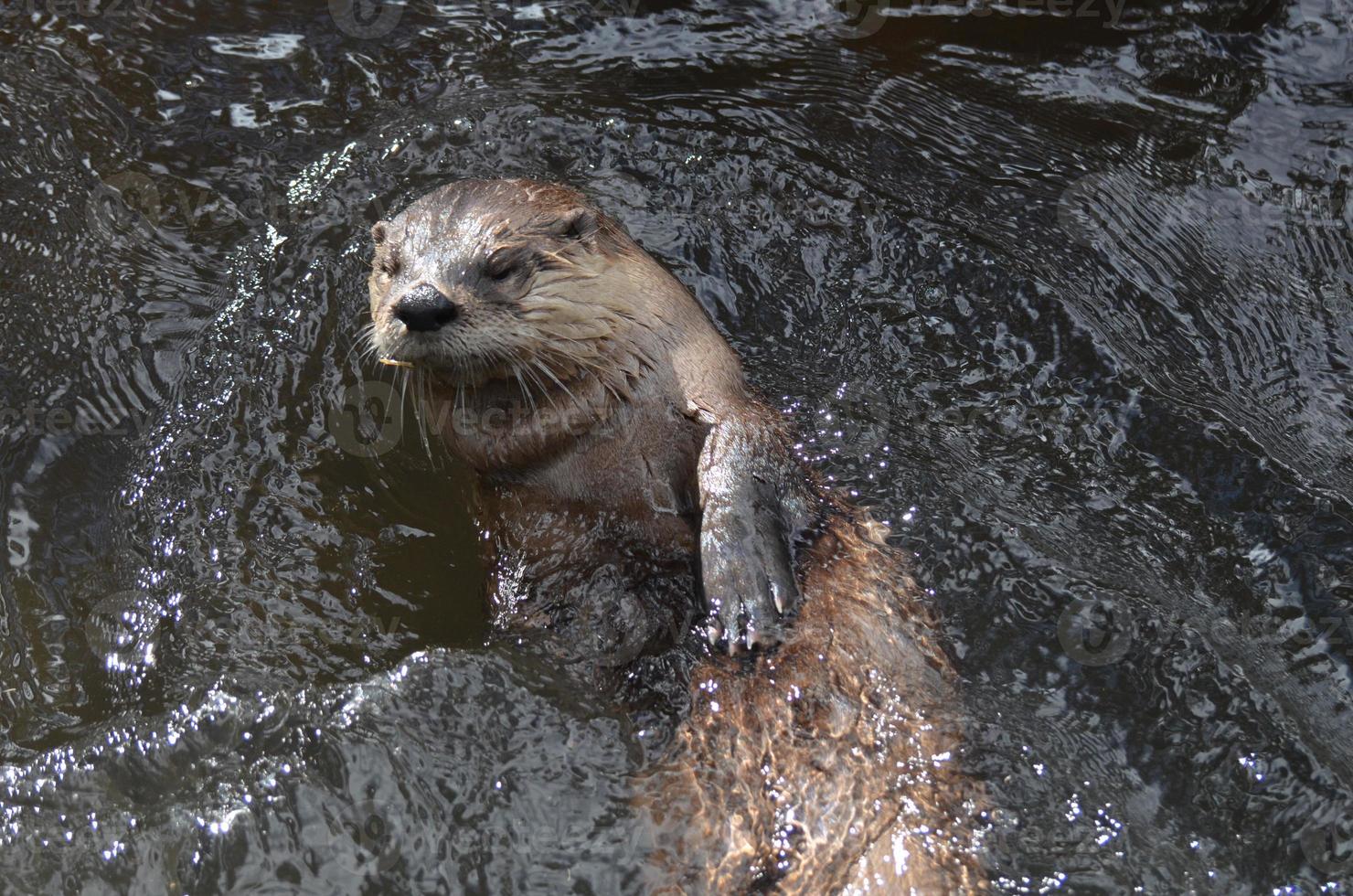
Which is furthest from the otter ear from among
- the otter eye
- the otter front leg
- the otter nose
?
the otter front leg

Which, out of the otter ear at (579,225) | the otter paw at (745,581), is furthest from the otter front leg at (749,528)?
the otter ear at (579,225)

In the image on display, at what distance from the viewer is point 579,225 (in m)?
3.23

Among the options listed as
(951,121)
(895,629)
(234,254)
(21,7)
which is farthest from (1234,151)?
(21,7)

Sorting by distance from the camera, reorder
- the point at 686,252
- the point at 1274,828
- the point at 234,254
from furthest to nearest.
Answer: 1. the point at 234,254
2. the point at 686,252
3. the point at 1274,828

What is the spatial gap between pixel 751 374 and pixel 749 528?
0.85m

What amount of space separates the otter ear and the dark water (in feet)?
2.29

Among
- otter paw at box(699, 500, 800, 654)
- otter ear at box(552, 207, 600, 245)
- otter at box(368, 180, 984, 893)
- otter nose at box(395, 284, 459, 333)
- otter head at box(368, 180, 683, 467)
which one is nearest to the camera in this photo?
otter at box(368, 180, 984, 893)

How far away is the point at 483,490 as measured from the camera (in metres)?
3.22

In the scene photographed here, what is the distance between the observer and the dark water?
9.07 feet

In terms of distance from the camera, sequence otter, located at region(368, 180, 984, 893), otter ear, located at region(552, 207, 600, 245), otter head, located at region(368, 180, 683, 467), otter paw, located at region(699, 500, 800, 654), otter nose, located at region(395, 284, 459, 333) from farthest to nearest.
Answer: otter ear, located at region(552, 207, 600, 245), otter head, located at region(368, 180, 683, 467), otter nose, located at region(395, 284, 459, 333), otter paw, located at region(699, 500, 800, 654), otter, located at region(368, 180, 984, 893)

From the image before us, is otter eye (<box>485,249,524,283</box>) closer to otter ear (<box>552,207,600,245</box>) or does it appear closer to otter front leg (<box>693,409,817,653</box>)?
otter ear (<box>552,207,600,245</box>)

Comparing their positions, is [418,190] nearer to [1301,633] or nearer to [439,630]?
[439,630]

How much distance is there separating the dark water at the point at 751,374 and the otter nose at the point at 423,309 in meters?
0.74

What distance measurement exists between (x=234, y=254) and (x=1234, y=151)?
3077 mm
